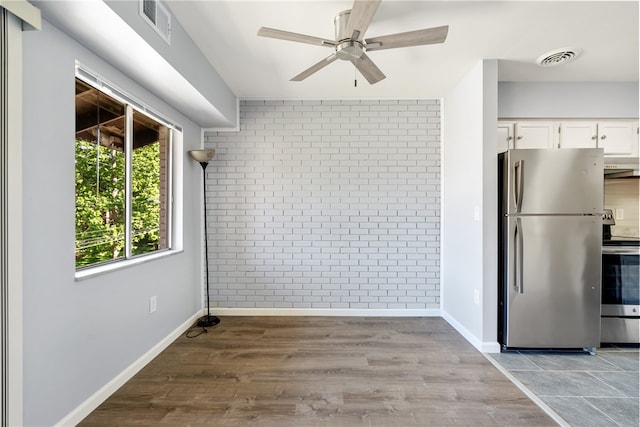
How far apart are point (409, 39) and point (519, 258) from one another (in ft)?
6.68

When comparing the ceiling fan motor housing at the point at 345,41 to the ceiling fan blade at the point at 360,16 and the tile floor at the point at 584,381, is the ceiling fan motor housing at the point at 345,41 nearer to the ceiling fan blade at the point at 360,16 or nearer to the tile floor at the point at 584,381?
the ceiling fan blade at the point at 360,16

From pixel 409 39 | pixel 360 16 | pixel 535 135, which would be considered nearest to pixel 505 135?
pixel 535 135

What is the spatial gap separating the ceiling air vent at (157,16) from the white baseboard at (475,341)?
11.4 feet

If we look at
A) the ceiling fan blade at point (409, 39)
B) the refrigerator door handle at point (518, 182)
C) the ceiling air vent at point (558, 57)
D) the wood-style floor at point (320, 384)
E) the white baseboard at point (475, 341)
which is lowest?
the wood-style floor at point (320, 384)

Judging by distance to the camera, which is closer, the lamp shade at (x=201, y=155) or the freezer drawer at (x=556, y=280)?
the freezer drawer at (x=556, y=280)

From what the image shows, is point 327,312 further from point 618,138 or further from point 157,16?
point 618,138

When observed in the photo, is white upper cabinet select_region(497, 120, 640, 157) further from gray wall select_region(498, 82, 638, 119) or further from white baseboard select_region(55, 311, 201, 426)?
white baseboard select_region(55, 311, 201, 426)

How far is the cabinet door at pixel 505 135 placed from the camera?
9.56 feet

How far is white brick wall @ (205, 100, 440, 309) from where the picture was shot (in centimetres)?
341

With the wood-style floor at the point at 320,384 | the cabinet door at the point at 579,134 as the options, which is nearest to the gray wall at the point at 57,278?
the wood-style floor at the point at 320,384

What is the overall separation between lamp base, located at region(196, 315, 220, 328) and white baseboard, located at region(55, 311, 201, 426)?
30 centimetres

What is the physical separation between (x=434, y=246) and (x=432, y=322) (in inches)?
34.7

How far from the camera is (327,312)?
341 cm

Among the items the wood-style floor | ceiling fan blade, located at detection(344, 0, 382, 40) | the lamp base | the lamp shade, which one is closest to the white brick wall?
the lamp base
